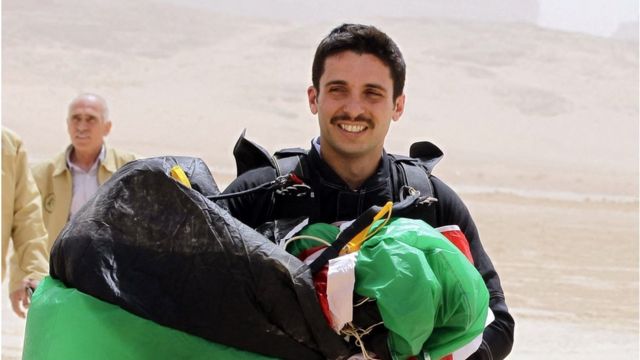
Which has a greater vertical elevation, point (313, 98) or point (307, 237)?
point (313, 98)

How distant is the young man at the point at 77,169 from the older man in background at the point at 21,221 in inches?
23.5

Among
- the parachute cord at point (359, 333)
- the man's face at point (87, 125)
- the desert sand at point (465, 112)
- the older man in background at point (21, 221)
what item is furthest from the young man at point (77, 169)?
the parachute cord at point (359, 333)

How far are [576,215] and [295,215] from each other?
19.9 meters

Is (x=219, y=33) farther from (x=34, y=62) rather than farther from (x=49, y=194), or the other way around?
(x=49, y=194)

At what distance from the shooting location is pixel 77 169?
19.9ft

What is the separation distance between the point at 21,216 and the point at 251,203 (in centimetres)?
290

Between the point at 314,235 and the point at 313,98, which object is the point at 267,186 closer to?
the point at 314,235

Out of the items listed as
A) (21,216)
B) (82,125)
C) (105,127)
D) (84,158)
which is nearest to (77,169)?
(84,158)

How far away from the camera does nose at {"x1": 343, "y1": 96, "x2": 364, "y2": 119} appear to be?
2.64 metres

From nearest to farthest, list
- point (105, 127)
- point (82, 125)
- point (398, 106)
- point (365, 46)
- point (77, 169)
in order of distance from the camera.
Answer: point (365, 46) → point (398, 106) → point (77, 169) → point (82, 125) → point (105, 127)

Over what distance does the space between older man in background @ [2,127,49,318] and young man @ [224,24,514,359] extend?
2.71 meters

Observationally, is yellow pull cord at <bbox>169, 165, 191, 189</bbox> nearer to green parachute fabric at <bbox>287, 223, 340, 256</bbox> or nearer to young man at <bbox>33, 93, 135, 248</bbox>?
green parachute fabric at <bbox>287, 223, 340, 256</bbox>

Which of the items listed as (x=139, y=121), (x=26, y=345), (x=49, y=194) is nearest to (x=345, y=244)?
(x=26, y=345)

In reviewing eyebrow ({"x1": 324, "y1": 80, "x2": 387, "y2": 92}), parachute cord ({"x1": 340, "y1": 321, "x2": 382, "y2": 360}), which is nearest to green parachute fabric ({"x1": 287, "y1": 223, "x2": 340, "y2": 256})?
parachute cord ({"x1": 340, "y1": 321, "x2": 382, "y2": 360})
